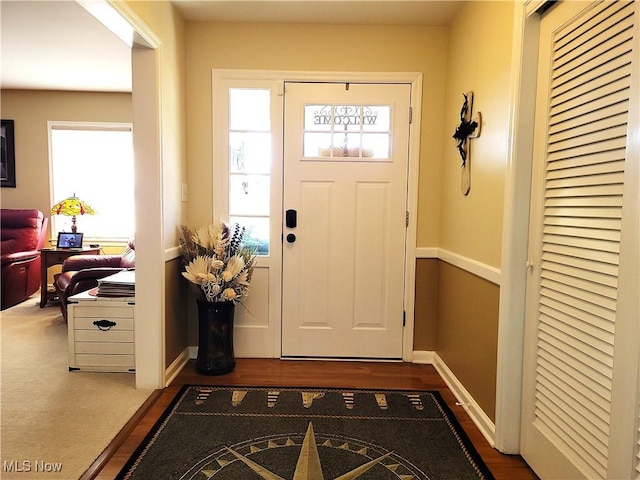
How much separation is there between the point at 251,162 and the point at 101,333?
1.55 meters

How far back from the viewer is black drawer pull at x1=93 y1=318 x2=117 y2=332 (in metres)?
2.72

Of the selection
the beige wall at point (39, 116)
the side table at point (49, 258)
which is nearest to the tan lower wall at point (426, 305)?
the side table at point (49, 258)

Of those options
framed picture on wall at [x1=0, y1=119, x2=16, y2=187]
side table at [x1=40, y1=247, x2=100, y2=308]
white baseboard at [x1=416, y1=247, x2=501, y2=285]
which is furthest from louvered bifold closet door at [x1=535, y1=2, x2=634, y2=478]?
framed picture on wall at [x1=0, y1=119, x2=16, y2=187]

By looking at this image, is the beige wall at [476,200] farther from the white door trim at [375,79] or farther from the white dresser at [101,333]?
the white dresser at [101,333]

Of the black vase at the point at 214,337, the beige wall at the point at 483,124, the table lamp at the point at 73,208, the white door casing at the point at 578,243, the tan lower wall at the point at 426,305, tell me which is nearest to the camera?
the white door casing at the point at 578,243

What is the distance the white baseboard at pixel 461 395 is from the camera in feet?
6.78

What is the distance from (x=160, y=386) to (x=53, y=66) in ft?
11.0

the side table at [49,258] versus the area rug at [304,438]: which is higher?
the side table at [49,258]

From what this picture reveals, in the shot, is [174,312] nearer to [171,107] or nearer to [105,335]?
[105,335]

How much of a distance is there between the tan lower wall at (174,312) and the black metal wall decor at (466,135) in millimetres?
1909

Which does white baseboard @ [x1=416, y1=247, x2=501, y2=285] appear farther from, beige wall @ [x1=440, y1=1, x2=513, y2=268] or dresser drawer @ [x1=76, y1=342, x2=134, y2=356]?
dresser drawer @ [x1=76, y1=342, x2=134, y2=356]

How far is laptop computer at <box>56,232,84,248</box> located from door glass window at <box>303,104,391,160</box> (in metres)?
2.98

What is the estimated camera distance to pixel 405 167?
302 cm

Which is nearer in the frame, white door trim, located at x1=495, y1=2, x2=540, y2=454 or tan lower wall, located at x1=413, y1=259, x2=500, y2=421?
white door trim, located at x1=495, y1=2, x2=540, y2=454
